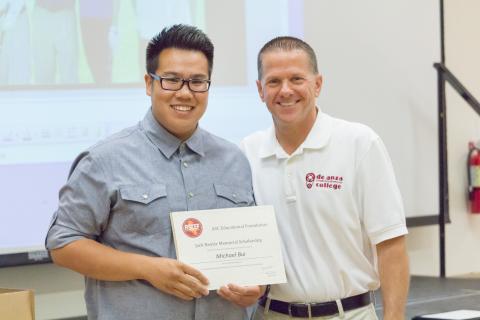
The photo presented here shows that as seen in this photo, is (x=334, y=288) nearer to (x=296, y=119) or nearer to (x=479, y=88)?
(x=296, y=119)

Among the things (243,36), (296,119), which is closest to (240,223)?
(296,119)

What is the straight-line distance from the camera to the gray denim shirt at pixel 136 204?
1834mm

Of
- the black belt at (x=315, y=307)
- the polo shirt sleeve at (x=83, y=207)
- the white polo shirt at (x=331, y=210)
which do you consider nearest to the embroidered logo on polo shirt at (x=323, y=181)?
the white polo shirt at (x=331, y=210)

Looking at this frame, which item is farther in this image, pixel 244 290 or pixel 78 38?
pixel 78 38

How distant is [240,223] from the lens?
1949 millimetres

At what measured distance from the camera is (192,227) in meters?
1.88

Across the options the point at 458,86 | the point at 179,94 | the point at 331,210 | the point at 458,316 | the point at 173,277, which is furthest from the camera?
the point at 458,86

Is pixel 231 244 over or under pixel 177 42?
under

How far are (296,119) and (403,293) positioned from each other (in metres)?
0.56

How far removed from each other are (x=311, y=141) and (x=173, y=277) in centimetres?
61

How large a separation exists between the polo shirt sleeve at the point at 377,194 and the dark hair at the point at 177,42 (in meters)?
0.53

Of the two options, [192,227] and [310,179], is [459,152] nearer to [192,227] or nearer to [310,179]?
[310,179]

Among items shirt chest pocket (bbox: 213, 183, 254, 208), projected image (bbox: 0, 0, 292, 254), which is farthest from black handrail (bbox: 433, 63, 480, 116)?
shirt chest pocket (bbox: 213, 183, 254, 208)

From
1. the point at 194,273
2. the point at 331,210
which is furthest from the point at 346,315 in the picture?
the point at 194,273
